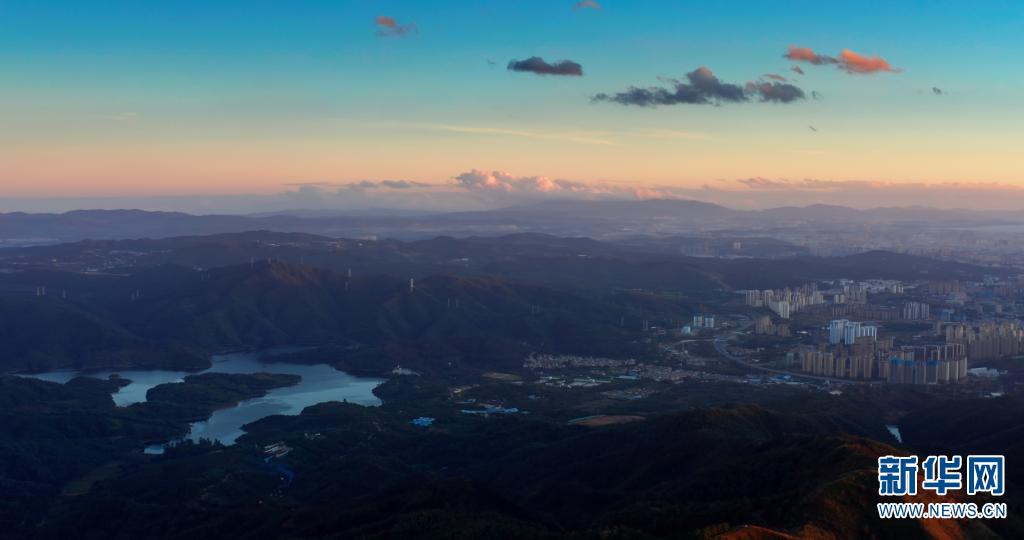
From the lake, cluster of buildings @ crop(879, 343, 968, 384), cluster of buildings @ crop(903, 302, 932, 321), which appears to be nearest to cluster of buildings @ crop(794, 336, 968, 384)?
cluster of buildings @ crop(879, 343, 968, 384)

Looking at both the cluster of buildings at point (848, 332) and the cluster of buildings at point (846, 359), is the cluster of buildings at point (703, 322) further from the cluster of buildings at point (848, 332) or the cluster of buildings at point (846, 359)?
the cluster of buildings at point (846, 359)

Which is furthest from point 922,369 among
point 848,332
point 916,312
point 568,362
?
point 916,312

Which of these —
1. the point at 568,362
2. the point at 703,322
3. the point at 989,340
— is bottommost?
the point at 568,362

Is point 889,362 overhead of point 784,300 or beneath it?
beneath

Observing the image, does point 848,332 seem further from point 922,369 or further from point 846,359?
point 922,369

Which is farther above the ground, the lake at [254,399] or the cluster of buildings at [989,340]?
the cluster of buildings at [989,340]

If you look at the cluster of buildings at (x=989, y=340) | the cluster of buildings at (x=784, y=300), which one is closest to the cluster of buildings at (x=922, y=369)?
the cluster of buildings at (x=989, y=340)

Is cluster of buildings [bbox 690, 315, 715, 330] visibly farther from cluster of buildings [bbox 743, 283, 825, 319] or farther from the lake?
the lake

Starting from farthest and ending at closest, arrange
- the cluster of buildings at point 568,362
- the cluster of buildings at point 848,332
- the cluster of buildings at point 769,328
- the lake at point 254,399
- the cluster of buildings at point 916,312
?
the cluster of buildings at point 916,312, the cluster of buildings at point 769,328, the cluster of buildings at point 848,332, the cluster of buildings at point 568,362, the lake at point 254,399

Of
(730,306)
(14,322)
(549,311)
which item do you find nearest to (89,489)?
(14,322)
